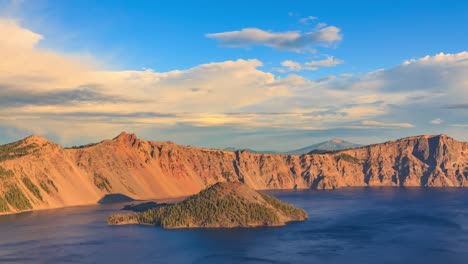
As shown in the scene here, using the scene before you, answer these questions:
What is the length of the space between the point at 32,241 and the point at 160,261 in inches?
2346

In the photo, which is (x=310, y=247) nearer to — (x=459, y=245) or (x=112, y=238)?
(x=459, y=245)

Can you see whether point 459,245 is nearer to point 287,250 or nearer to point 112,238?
point 287,250

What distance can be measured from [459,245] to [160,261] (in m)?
103

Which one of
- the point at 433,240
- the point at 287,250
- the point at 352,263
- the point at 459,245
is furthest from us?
the point at 433,240

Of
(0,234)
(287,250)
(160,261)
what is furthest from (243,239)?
(0,234)

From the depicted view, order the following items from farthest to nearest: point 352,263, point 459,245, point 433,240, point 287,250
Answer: point 433,240, point 459,245, point 287,250, point 352,263

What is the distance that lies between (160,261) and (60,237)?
5927cm

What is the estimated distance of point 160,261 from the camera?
147000 millimetres

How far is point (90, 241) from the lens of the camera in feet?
585

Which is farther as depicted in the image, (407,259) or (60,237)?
(60,237)

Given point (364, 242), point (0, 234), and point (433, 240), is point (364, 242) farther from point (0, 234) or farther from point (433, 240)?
point (0, 234)

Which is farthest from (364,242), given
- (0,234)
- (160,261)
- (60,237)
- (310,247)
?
(0,234)

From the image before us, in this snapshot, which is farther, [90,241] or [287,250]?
[90,241]

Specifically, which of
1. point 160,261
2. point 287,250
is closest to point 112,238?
point 160,261
